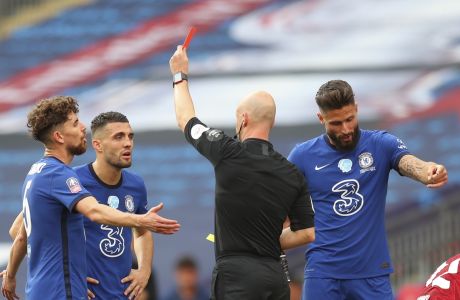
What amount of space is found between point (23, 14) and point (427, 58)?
6.21 metres

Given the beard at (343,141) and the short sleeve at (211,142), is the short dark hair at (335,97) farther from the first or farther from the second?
the short sleeve at (211,142)

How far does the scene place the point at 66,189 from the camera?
6395 mm

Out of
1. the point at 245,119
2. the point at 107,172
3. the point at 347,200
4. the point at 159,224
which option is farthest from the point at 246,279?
the point at 107,172

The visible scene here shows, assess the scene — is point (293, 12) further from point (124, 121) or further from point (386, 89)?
point (124, 121)

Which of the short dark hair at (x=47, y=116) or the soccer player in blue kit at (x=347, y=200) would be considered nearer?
the short dark hair at (x=47, y=116)

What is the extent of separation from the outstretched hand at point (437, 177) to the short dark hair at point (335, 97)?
0.80m

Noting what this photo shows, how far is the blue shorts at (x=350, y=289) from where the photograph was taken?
711 centimetres

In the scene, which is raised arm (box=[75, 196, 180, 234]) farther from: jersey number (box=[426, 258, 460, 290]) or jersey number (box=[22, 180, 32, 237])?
jersey number (box=[426, 258, 460, 290])

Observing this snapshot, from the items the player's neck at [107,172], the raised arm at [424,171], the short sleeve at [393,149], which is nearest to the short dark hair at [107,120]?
the player's neck at [107,172]

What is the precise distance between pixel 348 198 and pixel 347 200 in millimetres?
16

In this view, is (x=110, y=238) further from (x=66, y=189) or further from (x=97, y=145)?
(x=66, y=189)

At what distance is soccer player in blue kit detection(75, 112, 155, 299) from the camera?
24.0 ft

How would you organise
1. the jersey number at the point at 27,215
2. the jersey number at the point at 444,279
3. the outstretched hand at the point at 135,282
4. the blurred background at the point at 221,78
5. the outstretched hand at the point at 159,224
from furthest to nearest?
the blurred background at the point at 221,78
the outstretched hand at the point at 135,282
the jersey number at the point at 444,279
the jersey number at the point at 27,215
the outstretched hand at the point at 159,224

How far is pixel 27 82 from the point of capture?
16.1 meters
